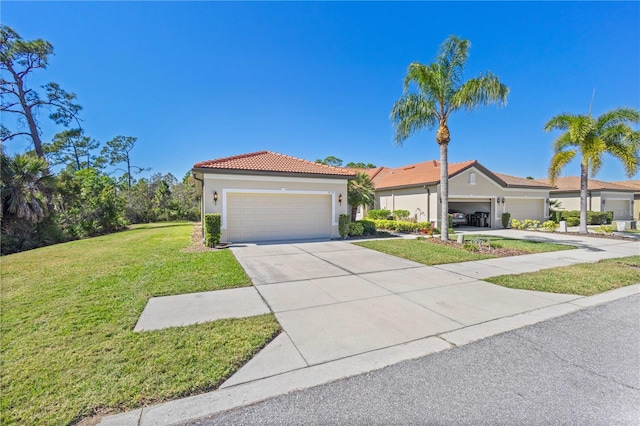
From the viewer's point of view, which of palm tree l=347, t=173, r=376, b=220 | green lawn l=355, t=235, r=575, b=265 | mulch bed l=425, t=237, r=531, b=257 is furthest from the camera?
palm tree l=347, t=173, r=376, b=220

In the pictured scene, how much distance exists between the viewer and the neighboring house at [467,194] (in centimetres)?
1858

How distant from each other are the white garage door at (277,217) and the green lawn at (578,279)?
8.68 metres

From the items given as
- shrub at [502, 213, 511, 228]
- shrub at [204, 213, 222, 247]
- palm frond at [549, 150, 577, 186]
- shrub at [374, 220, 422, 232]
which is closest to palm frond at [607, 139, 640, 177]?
palm frond at [549, 150, 577, 186]

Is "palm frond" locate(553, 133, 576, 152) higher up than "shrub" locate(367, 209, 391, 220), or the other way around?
"palm frond" locate(553, 133, 576, 152)

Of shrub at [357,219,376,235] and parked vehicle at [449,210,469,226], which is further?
parked vehicle at [449,210,469,226]

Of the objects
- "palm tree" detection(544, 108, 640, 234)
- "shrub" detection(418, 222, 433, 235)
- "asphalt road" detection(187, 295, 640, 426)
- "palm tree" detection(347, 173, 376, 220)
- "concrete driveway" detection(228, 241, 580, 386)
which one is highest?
"palm tree" detection(544, 108, 640, 234)

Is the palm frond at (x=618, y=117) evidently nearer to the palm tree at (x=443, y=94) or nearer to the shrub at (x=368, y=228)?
the palm tree at (x=443, y=94)

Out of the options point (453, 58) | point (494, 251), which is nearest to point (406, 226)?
point (494, 251)

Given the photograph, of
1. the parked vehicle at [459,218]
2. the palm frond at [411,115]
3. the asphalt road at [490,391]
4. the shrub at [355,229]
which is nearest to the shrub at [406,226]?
the shrub at [355,229]

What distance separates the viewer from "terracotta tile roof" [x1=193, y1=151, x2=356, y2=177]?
12.1m

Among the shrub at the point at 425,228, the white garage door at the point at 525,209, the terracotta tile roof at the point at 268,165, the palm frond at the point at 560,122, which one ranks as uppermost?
the palm frond at the point at 560,122

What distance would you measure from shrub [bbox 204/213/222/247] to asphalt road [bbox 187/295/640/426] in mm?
9528

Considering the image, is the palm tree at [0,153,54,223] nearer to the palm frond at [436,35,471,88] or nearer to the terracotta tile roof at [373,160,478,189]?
the palm frond at [436,35,471,88]

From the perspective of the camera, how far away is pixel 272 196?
1312cm
